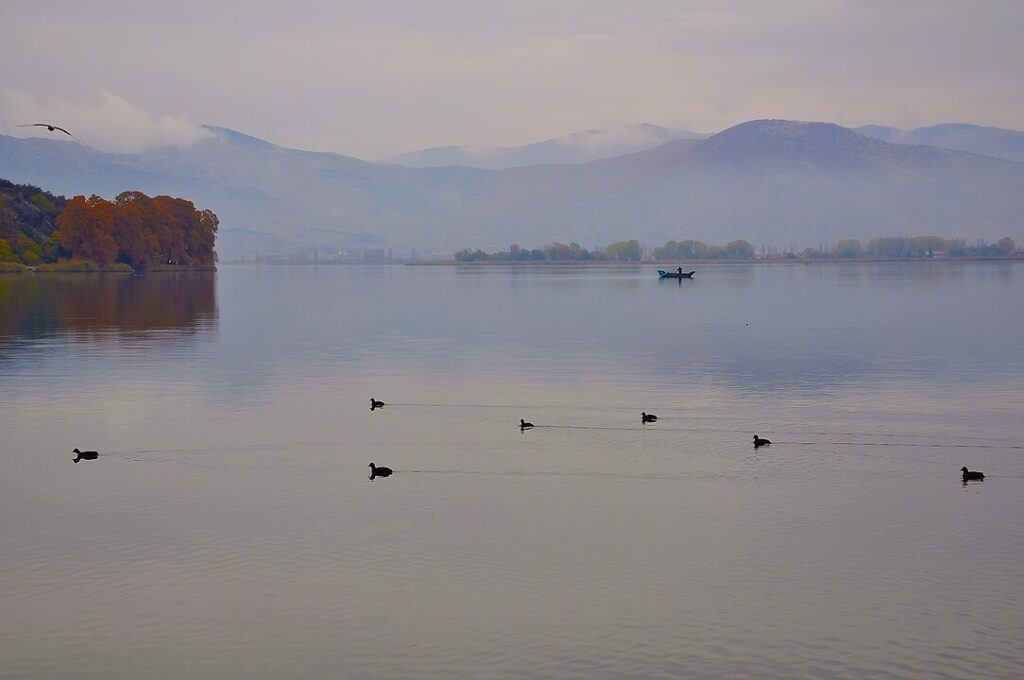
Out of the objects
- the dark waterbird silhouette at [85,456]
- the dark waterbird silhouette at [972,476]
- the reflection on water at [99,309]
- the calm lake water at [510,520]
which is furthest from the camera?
the reflection on water at [99,309]

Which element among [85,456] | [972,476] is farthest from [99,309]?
[972,476]

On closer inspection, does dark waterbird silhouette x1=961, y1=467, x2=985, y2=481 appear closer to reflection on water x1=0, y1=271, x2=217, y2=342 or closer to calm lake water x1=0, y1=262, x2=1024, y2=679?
calm lake water x1=0, y1=262, x2=1024, y2=679

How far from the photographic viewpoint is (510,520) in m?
34.8

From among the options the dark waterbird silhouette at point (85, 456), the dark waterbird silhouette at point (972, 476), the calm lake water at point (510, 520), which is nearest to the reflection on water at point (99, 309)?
the calm lake water at point (510, 520)

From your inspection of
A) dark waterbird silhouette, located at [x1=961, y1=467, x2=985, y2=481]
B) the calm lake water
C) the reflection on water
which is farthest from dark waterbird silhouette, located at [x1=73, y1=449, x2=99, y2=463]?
the reflection on water

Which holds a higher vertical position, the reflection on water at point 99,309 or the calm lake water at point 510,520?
the reflection on water at point 99,309

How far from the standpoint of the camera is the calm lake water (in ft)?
81.8

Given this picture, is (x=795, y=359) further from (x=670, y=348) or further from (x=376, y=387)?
(x=376, y=387)

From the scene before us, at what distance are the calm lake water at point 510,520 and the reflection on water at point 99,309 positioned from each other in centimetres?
2700

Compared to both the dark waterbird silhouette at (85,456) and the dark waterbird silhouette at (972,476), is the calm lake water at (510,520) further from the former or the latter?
the dark waterbird silhouette at (85,456)

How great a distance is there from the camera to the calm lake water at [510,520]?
2492 centimetres

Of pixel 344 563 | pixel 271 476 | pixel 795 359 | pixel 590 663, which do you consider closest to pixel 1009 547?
pixel 590 663

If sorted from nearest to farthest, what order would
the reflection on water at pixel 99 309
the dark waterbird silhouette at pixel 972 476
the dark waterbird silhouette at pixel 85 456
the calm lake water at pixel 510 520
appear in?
the calm lake water at pixel 510 520, the dark waterbird silhouette at pixel 972 476, the dark waterbird silhouette at pixel 85 456, the reflection on water at pixel 99 309

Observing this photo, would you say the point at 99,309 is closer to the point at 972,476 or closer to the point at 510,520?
the point at 510,520
